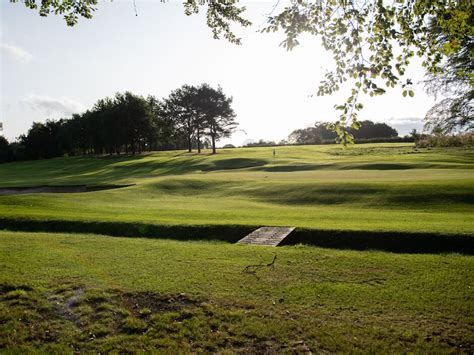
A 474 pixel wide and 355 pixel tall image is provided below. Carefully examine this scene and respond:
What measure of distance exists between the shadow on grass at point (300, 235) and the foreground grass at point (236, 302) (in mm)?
1385

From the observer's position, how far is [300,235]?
13633 mm

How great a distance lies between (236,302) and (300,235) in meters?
6.25

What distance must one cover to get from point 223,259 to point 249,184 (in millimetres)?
19753

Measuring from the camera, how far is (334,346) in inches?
246

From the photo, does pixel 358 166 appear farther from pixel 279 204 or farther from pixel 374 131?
pixel 374 131

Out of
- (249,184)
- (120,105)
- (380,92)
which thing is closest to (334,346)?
(380,92)

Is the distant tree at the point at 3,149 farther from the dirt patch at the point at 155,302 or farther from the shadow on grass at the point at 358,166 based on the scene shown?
the dirt patch at the point at 155,302

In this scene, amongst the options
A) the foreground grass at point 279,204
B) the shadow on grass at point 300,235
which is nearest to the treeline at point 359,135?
the foreground grass at point 279,204

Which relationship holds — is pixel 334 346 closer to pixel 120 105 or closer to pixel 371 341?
pixel 371 341

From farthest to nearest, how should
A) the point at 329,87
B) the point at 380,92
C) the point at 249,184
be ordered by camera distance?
1. the point at 249,184
2. the point at 329,87
3. the point at 380,92

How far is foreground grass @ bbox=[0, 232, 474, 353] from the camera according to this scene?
6520 millimetres

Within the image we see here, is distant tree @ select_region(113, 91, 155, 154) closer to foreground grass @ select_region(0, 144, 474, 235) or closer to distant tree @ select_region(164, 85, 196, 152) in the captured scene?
distant tree @ select_region(164, 85, 196, 152)

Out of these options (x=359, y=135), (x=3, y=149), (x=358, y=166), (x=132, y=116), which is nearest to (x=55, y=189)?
(x=358, y=166)

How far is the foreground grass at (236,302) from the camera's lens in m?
6.52
